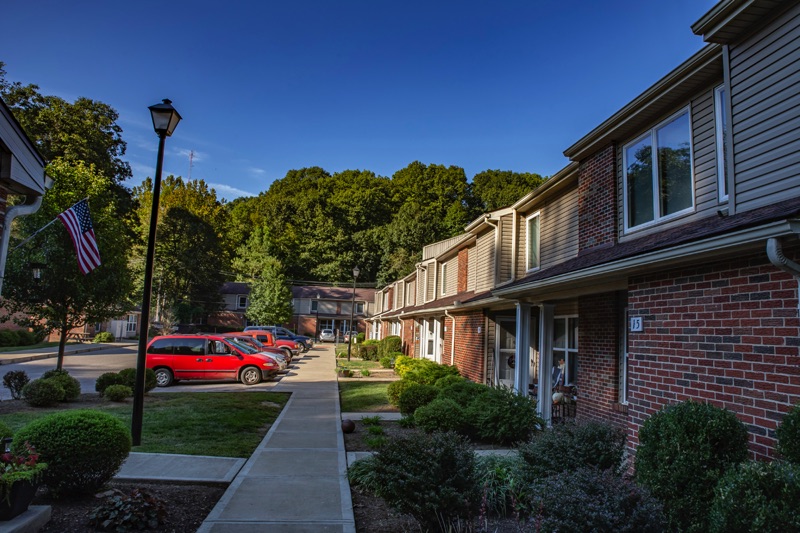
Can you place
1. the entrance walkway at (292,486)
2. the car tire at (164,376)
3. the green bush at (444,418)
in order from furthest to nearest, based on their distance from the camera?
the car tire at (164,376), the green bush at (444,418), the entrance walkway at (292,486)

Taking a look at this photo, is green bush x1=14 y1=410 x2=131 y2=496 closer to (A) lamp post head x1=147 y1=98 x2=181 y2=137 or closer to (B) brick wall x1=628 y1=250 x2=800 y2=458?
(A) lamp post head x1=147 y1=98 x2=181 y2=137

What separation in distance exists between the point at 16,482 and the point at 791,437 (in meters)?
5.96

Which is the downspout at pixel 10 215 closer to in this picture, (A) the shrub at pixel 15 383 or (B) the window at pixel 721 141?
(B) the window at pixel 721 141

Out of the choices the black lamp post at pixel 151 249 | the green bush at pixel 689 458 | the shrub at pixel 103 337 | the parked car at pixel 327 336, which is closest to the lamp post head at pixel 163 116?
the black lamp post at pixel 151 249

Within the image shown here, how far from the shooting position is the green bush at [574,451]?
5.39 m

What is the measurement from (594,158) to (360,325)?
5658 cm

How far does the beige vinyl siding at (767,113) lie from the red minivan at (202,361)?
1650 centimetres

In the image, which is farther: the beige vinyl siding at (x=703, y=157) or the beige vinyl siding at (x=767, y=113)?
the beige vinyl siding at (x=703, y=157)

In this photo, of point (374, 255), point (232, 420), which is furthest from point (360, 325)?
point (232, 420)

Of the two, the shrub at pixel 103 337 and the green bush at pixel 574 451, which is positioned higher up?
the green bush at pixel 574 451

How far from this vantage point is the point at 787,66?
5383 millimetres

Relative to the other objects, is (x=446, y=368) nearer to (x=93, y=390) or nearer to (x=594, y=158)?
(x=594, y=158)

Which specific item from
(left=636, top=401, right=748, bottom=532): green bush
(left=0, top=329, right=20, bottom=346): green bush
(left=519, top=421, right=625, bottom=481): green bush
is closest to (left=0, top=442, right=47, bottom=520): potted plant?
(left=519, top=421, right=625, bottom=481): green bush

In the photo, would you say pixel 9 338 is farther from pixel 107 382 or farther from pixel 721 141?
pixel 721 141
